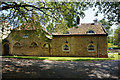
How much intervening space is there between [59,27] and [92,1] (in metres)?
4.98

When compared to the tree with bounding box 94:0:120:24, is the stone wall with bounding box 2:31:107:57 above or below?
below

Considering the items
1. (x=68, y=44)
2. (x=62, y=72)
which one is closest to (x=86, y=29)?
(x=68, y=44)

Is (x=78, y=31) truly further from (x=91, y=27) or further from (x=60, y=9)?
(x=60, y=9)

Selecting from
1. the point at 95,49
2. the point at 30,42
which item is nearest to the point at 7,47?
the point at 30,42

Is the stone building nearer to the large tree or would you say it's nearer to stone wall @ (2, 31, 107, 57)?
stone wall @ (2, 31, 107, 57)

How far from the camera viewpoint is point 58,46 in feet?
62.4

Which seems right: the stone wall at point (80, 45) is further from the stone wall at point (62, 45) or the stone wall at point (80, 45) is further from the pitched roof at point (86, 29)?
the pitched roof at point (86, 29)

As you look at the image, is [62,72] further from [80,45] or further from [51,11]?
[80,45]

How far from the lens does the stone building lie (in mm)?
18266

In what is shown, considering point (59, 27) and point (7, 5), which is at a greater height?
point (7, 5)

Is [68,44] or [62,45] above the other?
[68,44]

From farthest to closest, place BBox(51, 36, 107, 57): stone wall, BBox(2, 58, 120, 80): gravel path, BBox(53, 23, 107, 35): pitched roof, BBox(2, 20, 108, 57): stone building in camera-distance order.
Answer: BBox(53, 23, 107, 35): pitched roof → BBox(2, 20, 108, 57): stone building → BBox(51, 36, 107, 57): stone wall → BBox(2, 58, 120, 80): gravel path

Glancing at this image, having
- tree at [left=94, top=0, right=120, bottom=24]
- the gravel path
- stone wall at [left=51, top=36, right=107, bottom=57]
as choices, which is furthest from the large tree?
stone wall at [left=51, top=36, right=107, bottom=57]

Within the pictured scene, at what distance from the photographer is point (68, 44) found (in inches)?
738
